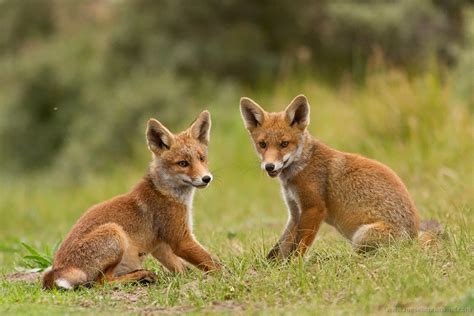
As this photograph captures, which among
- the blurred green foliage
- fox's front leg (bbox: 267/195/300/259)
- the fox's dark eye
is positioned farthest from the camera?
the blurred green foliage

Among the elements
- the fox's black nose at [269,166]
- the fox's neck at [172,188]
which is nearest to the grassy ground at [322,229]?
the fox's neck at [172,188]

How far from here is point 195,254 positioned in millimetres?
7691

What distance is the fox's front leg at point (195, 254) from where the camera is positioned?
7578mm

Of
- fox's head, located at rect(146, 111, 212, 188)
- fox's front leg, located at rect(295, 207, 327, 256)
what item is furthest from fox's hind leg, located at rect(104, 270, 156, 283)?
fox's front leg, located at rect(295, 207, 327, 256)

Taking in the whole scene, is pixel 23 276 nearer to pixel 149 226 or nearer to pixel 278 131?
pixel 149 226

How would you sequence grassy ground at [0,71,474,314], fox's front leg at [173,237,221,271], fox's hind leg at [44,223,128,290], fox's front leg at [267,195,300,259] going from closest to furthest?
1. grassy ground at [0,71,474,314]
2. fox's hind leg at [44,223,128,290]
3. fox's front leg at [173,237,221,271]
4. fox's front leg at [267,195,300,259]

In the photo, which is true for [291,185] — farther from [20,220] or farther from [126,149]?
[126,149]

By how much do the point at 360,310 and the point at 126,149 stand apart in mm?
15575

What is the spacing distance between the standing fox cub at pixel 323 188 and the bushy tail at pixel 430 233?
6cm

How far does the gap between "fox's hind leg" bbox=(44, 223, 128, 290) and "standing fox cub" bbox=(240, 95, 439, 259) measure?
1.51m

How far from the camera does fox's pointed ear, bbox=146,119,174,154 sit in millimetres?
8305

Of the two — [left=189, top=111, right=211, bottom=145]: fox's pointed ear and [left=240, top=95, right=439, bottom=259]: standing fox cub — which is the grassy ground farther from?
[left=189, top=111, right=211, bottom=145]: fox's pointed ear

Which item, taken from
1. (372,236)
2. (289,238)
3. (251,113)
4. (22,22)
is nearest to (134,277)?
(289,238)

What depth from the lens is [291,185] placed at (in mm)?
8008
